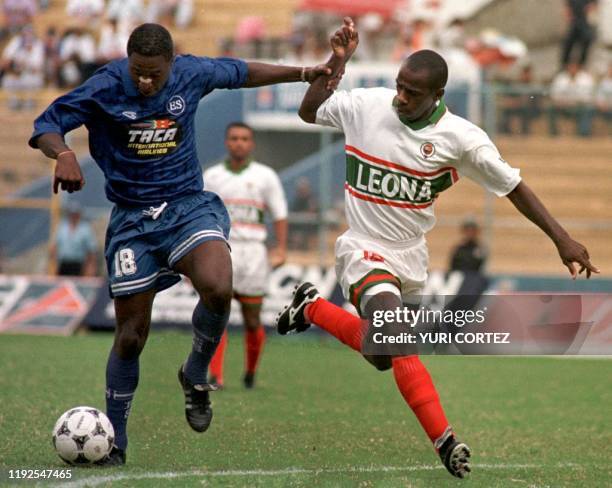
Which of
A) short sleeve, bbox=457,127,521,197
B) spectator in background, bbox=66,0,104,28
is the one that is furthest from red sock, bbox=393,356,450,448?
spectator in background, bbox=66,0,104,28

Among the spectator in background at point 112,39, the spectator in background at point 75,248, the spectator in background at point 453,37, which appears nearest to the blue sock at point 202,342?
the spectator in background at point 75,248

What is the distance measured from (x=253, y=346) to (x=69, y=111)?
5238 mm

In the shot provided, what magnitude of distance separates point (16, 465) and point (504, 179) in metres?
3.09

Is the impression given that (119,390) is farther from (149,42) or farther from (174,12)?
(174,12)

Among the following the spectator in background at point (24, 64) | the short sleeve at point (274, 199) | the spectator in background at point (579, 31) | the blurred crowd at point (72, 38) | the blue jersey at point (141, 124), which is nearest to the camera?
the blue jersey at point (141, 124)

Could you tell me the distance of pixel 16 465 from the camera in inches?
259

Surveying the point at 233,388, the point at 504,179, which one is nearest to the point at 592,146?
the point at 233,388

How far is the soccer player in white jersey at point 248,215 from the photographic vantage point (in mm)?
11906

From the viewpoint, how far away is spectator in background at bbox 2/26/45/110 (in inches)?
907

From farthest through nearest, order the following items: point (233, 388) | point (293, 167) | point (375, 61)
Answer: point (375, 61), point (293, 167), point (233, 388)

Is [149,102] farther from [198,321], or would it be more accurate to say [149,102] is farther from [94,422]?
[94,422]

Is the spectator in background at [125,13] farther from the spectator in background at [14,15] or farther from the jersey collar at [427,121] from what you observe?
the jersey collar at [427,121]

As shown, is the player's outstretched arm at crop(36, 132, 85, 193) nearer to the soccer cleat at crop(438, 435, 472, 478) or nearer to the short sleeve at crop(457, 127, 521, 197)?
the short sleeve at crop(457, 127, 521, 197)

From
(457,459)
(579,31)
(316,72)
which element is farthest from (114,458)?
(579,31)
